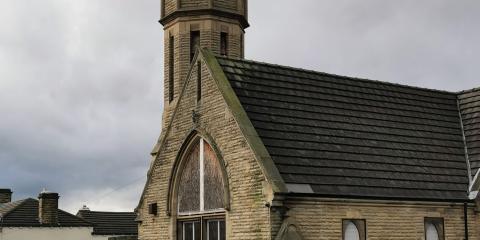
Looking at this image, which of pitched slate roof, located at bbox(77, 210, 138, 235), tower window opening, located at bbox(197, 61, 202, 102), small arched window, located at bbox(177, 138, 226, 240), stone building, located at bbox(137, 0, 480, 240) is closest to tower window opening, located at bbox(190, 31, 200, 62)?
stone building, located at bbox(137, 0, 480, 240)

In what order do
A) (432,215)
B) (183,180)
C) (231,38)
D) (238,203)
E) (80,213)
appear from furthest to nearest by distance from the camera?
(80,213) → (231,38) → (183,180) → (432,215) → (238,203)

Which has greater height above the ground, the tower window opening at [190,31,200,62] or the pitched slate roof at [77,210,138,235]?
the tower window opening at [190,31,200,62]

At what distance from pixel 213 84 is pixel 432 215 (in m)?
6.35

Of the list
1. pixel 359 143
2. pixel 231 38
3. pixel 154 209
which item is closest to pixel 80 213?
pixel 231 38

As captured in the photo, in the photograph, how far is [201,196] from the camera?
18.0 metres

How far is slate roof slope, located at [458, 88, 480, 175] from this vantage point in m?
20.0

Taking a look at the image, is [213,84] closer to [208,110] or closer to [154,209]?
[208,110]

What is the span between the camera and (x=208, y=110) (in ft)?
58.0

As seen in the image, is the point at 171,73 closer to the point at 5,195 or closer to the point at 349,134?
the point at 349,134

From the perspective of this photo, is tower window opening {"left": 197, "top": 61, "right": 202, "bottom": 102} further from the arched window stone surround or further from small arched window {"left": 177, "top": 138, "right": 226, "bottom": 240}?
small arched window {"left": 177, "top": 138, "right": 226, "bottom": 240}

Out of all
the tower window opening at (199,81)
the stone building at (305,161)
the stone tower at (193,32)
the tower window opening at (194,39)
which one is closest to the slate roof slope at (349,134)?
the stone building at (305,161)

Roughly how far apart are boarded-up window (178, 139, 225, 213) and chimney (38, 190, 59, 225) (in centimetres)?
2136

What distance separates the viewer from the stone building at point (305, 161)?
15.9 m

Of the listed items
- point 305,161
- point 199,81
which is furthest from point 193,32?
point 305,161
